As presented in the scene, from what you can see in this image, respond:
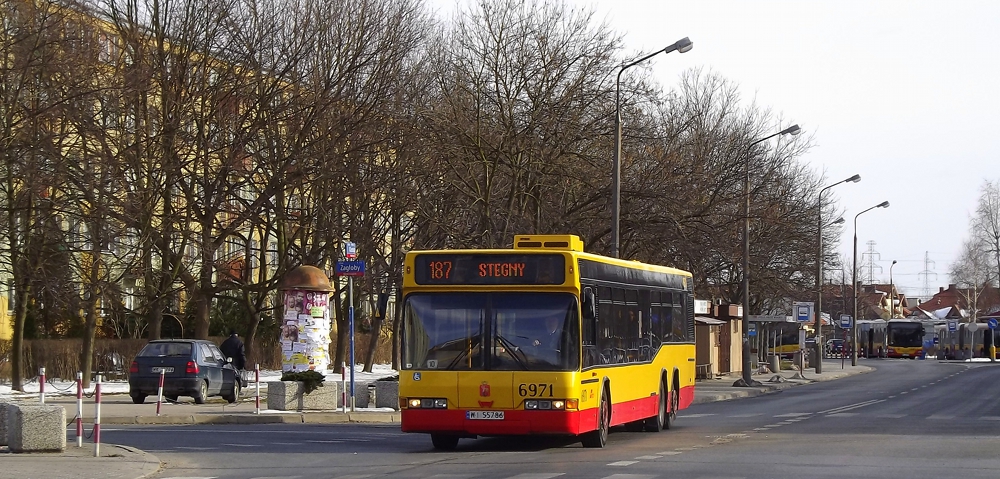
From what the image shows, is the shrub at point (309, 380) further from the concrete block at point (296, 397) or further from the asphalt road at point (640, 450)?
the asphalt road at point (640, 450)

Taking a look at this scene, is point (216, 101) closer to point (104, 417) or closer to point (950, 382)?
point (104, 417)

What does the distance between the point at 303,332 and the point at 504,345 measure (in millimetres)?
15942

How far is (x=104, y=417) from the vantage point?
2564cm

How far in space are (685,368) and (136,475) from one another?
1274cm

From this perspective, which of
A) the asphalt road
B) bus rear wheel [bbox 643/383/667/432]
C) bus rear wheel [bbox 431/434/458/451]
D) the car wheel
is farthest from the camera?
the car wheel

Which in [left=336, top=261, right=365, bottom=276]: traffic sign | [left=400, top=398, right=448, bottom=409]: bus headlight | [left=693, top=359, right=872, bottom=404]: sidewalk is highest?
[left=336, top=261, right=365, bottom=276]: traffic sign

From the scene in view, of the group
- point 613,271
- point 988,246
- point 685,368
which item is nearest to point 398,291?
point 685,368

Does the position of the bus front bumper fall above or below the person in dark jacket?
below

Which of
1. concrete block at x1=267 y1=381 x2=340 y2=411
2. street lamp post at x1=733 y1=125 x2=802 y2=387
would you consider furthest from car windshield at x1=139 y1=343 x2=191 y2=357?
street lamp post at x1=733 y1=125 x2=802 y2=387

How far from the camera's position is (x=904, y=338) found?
109562mm

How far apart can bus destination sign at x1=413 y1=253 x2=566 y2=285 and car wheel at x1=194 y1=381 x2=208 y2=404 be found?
45.2 feet

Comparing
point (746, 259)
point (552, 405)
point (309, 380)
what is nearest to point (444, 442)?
point (552, 405)

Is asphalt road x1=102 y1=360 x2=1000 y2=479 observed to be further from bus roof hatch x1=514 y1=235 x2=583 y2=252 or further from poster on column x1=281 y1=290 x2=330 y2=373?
poster on column x1=281 y1=290 x2=330 y2=373

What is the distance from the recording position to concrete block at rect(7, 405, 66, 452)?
17328mm
